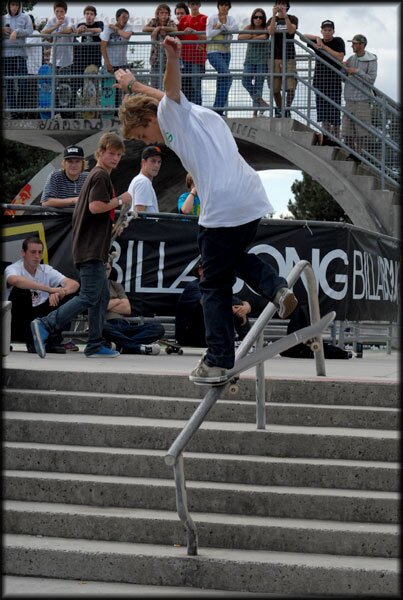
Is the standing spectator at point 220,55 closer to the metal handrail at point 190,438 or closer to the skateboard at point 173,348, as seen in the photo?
the skateboard at point 173,348

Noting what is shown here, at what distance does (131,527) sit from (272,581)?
0.93 meters

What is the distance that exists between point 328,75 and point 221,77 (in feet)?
5.89

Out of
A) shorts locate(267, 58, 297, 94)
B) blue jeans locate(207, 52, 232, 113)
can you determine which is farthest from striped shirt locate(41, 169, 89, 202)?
shorts locate(267, 58, 297, 94)

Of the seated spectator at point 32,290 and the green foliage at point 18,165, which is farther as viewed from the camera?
the green foliage at point 18,165

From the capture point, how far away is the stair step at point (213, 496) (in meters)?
6.09

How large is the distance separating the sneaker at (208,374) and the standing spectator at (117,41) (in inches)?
539

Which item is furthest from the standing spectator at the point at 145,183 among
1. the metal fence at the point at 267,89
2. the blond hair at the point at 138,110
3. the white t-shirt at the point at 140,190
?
the metal fence at the point at 267,89

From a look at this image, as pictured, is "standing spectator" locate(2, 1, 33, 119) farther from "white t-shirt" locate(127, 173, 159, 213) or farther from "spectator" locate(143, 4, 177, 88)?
"white t-shirt" locate(127, 173, 159, 213)

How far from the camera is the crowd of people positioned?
57.4 feet

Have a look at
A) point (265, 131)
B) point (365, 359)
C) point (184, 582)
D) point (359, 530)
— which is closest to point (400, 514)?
point (359, 530)

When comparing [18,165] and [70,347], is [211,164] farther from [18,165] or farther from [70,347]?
[18,165]

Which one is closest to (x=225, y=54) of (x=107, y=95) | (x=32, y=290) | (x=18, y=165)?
(x=107, y=95)

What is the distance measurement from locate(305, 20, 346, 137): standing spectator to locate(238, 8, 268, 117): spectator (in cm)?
79

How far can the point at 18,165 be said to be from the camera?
37.5 meters
